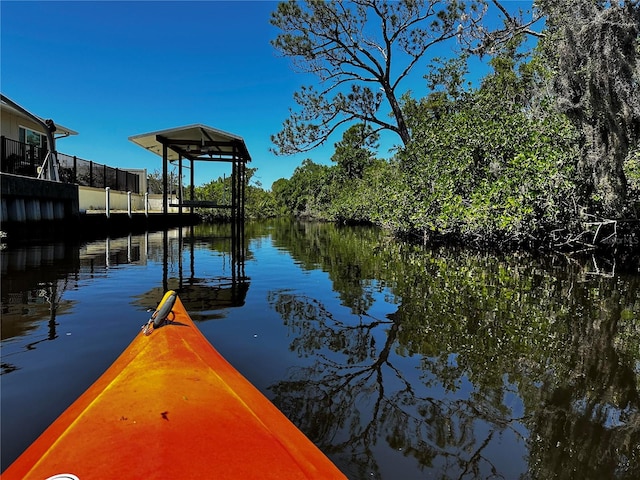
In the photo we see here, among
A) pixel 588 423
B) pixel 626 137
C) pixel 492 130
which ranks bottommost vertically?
pixel 588 423

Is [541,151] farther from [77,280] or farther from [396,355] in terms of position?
[77,280]

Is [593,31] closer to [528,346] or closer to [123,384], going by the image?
A: [528,346]

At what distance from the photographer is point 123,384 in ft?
6.45

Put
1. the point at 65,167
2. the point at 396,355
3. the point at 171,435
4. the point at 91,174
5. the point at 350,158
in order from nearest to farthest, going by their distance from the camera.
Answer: the point at 171,435
the point at 396,355
the point at 65,167
the point at 91,174
the point at 350,158

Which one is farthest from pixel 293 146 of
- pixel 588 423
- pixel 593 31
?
pixel 588 423

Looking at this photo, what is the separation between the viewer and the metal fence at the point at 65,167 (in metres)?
13.0

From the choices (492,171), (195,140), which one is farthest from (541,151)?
(195,140)

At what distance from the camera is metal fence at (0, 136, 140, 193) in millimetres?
12969

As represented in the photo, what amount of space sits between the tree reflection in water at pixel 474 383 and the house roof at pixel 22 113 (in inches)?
533

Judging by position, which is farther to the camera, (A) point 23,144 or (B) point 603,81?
(A) point 23,144

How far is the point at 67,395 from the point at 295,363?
1.77 meters

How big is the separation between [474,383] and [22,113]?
1854cm

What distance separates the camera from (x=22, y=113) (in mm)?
15375

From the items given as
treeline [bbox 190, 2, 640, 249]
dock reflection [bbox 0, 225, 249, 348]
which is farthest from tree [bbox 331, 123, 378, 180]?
dock reflection [bbox 0, 225, 249, 348]
